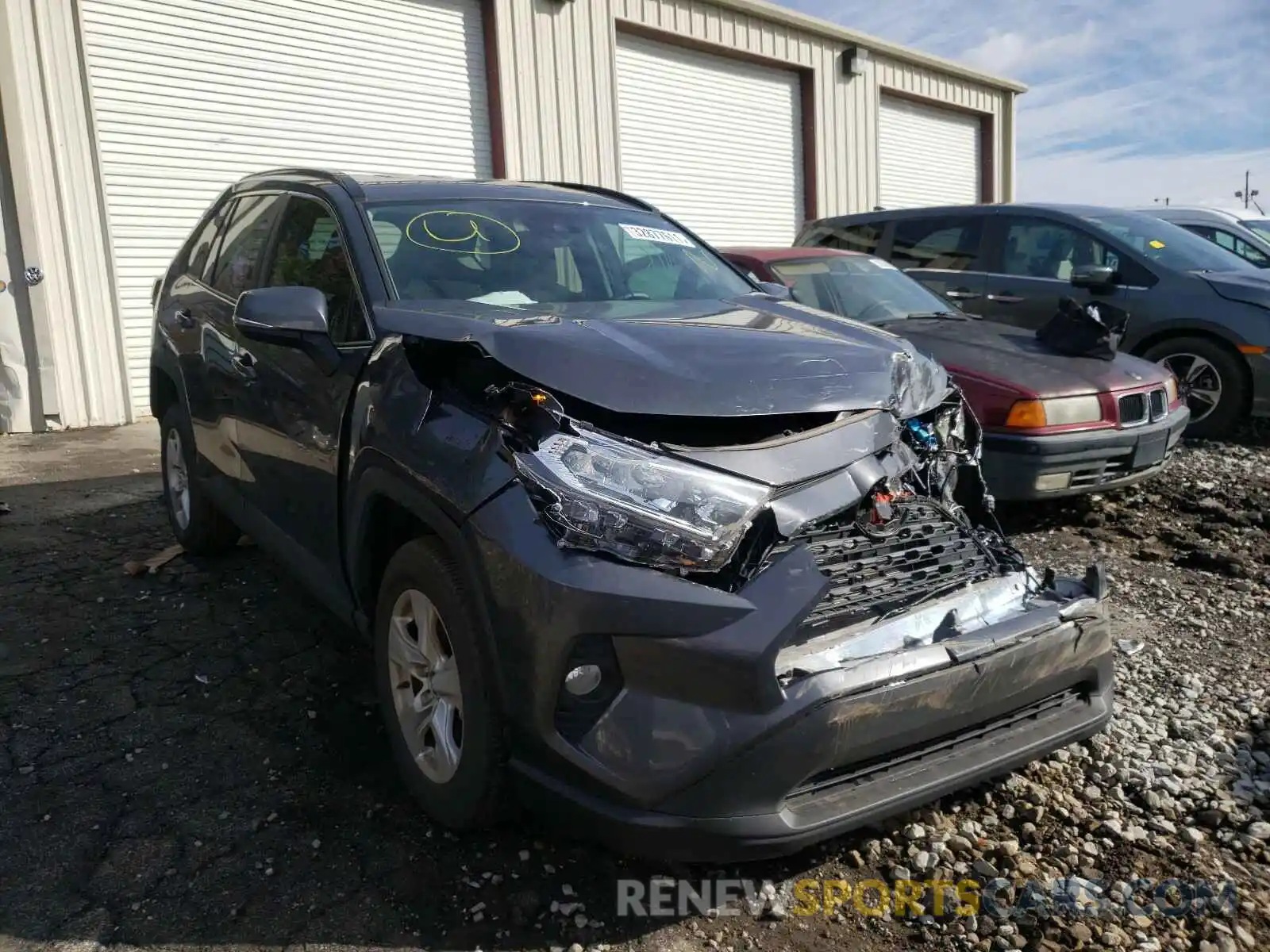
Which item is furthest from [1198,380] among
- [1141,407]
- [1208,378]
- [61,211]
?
[61,211]

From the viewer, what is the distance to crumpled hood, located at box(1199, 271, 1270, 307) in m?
7.01

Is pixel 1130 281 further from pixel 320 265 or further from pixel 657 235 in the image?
pixel 320 265

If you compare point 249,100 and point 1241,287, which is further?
point 249,100

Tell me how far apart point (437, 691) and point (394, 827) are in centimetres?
44

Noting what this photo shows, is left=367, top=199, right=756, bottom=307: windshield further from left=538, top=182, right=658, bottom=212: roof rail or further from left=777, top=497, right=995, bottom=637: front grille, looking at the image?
left=777, top=497, right=995, bottom=637: front grille

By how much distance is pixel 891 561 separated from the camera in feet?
7.93

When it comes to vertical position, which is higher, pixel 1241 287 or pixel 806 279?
pixel 806 279

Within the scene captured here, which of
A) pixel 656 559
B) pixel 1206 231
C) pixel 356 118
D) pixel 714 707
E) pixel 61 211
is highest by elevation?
pixel 356 118

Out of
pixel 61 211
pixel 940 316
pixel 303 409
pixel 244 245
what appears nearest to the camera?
pixel 303 409

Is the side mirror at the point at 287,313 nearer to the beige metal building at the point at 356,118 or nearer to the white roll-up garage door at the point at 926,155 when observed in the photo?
the beige metal building at the point at 356,118

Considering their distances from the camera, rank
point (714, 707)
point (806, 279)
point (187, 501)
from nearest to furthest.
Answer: point (714, 707) → point (187, 501) → point (806, 279)

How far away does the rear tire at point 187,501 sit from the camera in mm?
4641

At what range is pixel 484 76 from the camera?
438 inches

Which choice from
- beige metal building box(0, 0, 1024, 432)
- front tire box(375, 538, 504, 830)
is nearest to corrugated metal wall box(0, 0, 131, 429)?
beige metal building box(0, 0, 1024, 432)
